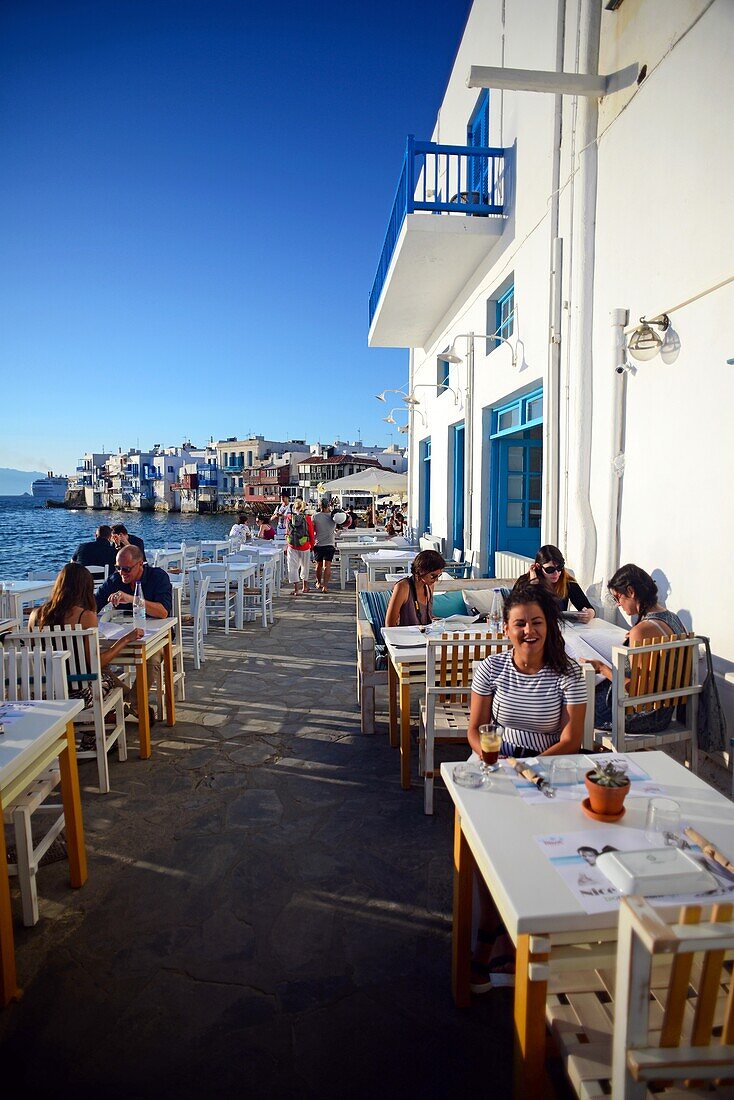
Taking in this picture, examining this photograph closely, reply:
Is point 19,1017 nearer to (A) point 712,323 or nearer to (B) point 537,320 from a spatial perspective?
(A) point 712,323

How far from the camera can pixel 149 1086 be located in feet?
6.28

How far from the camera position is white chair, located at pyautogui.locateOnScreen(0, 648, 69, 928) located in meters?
2.59

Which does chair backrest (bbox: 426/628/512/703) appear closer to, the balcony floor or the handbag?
the handbag

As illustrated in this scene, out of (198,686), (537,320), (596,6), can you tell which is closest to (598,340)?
(537,320)

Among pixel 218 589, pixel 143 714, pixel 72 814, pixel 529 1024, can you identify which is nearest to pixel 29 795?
pixel 72 814

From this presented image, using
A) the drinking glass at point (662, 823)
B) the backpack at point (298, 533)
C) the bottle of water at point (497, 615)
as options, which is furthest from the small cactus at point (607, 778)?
the backpack at point (298, 533)

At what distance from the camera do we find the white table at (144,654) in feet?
14.2

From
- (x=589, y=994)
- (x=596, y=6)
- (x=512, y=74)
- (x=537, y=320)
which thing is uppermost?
(x=596, y=6)

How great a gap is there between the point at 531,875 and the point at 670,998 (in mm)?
408

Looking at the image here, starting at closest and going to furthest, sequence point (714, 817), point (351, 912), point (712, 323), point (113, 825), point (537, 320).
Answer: point (714, 817)
point (351, 912)
point (113, 825)
point (712, 323)
point (537, 320)

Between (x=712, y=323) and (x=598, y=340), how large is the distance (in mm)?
1598

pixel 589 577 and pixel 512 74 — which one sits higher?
pixel 512 74

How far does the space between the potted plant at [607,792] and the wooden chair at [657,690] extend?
1.29 metres

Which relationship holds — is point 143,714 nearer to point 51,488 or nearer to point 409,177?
point 409,177
